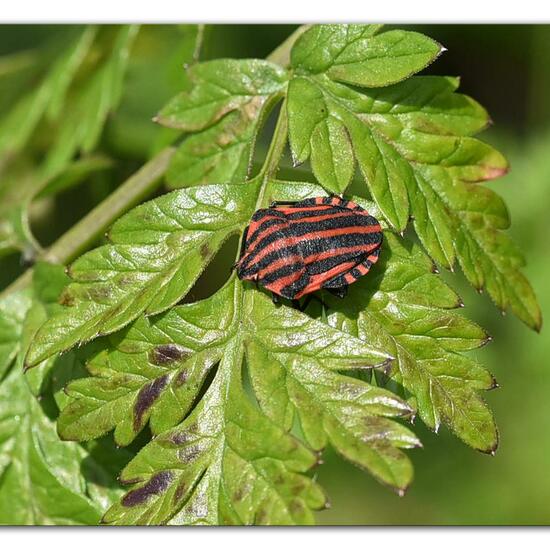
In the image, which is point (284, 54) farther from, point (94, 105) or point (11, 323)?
point (11, 323)

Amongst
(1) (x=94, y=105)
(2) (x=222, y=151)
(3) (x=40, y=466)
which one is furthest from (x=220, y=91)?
(3) (x=40, y=466)

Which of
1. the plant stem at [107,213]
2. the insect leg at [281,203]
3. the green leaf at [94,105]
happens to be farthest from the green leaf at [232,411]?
the green leaf at [94,105]

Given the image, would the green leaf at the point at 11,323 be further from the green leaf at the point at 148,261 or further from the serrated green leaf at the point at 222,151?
the serrated green leaf at the point at 222,151

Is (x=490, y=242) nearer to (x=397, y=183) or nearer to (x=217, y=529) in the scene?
(x=397, y=183)

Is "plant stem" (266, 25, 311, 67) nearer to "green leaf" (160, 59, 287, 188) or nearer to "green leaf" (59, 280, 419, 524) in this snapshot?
"green leaf" (160, 59, 287, 188)

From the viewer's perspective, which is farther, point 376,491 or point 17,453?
point 376,491

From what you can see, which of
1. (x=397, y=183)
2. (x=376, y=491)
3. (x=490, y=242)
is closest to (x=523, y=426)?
(x=376, y=491)

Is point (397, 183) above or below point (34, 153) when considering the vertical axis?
above
